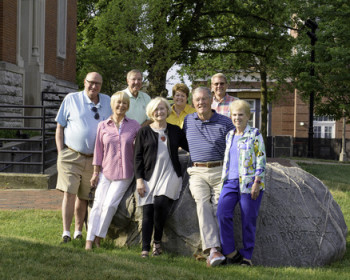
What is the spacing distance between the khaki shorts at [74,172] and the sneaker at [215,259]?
5.99 ft

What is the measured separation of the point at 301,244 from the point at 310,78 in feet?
58.0

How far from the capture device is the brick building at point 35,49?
51.1ft

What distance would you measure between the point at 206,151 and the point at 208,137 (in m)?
0.16

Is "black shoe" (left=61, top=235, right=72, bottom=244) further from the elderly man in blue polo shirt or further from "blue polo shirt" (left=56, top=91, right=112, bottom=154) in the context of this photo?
the elderly man in blue polo shirt

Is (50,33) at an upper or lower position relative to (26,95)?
upper

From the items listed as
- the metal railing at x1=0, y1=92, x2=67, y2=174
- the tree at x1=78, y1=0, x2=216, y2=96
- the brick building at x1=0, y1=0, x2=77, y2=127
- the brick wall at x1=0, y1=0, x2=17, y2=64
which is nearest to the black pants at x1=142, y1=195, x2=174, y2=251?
the metal railing at x1=0, y1=92, x2=67, y2=174

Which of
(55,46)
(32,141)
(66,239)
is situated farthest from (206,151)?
(55,46)

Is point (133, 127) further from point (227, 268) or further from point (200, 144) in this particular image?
point (227, 268)

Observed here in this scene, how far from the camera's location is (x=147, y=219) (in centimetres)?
626

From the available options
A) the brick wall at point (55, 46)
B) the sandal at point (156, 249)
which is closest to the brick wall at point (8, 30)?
the brick wall at point (55, 46)

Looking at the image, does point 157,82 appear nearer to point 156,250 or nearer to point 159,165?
point 159,165

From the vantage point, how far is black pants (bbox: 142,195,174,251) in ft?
20.4

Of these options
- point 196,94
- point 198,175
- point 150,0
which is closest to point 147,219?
point 198,175

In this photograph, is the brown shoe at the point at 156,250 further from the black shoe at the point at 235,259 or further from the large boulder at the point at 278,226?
the black shoe at the point at 235,259
